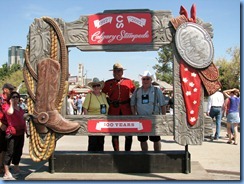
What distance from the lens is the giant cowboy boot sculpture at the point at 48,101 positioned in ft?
18.3

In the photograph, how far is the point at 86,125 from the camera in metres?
5.68

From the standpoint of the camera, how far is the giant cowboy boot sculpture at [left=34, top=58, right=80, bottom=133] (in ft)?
18.3

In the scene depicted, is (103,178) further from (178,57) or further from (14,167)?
(178,57)

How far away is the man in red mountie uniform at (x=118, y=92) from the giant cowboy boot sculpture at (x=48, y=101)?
3.13ft

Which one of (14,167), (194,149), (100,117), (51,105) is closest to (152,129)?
(100,117)

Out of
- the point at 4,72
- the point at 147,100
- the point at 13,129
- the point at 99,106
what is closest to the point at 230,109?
the point at 147,100

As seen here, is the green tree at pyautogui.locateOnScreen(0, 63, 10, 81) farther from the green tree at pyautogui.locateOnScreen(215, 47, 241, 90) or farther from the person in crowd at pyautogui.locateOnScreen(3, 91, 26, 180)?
the person in crowd at pyautogui.locateOnScreen(3, 91, 26, 180)

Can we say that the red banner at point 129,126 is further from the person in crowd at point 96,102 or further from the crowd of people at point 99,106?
the person in crowd at point 96,102

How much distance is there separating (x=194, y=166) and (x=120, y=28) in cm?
296

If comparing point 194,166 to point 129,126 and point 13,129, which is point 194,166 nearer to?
point 129,126

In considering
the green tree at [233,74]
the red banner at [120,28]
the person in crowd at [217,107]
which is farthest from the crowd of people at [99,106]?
the green tree at [233,74]

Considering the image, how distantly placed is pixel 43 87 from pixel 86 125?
3.26 ft

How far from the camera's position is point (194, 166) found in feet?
20.5

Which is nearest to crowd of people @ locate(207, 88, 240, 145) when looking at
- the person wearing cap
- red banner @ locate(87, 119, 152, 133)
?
the person wearing cap
